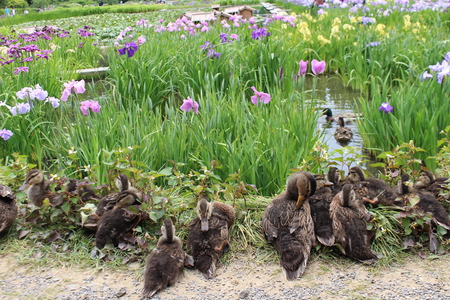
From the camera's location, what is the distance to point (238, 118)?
381cm

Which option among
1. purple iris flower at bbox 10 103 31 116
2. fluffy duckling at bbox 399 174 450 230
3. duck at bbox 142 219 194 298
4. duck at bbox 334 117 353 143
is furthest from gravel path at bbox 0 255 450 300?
duck at bbox 334 117 353 143

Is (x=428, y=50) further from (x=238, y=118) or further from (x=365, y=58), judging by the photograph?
(x=238, y=118)

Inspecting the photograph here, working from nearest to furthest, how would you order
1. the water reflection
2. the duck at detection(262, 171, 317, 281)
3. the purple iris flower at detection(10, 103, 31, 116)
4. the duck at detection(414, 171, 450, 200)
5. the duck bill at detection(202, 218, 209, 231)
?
the duck at detection(262, 171, 317, 281) → the duck bill at detection(202, 218, 209, 231) → the duck at detection(414, 171, 450, 200) → the purple iris flower at detection(10, 103, 31, 116) → the water reflection

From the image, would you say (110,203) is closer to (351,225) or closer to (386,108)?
(351,225)

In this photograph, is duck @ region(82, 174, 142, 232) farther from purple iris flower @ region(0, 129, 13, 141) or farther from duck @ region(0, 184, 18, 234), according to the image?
purple iris flower @ region(0, 129, 13, 141)

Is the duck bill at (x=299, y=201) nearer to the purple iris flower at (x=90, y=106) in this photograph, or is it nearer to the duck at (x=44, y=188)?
the duck at (x=44, y=188)

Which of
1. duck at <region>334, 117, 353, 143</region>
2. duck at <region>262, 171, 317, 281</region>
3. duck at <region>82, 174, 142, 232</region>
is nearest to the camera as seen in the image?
duck at <region>262, 171, 317, 281</region>

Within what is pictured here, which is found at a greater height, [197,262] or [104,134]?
[104,134]

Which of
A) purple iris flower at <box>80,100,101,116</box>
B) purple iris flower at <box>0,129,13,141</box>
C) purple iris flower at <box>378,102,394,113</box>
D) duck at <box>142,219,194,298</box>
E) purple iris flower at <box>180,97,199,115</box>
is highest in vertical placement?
purple iris flower at <box>80,100,101,116</box>

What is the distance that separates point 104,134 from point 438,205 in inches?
107

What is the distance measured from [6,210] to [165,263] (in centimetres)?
132

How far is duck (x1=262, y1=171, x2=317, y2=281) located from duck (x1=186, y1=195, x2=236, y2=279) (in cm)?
29

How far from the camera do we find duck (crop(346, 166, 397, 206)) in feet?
9.57

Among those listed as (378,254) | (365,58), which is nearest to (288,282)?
(378,254)
